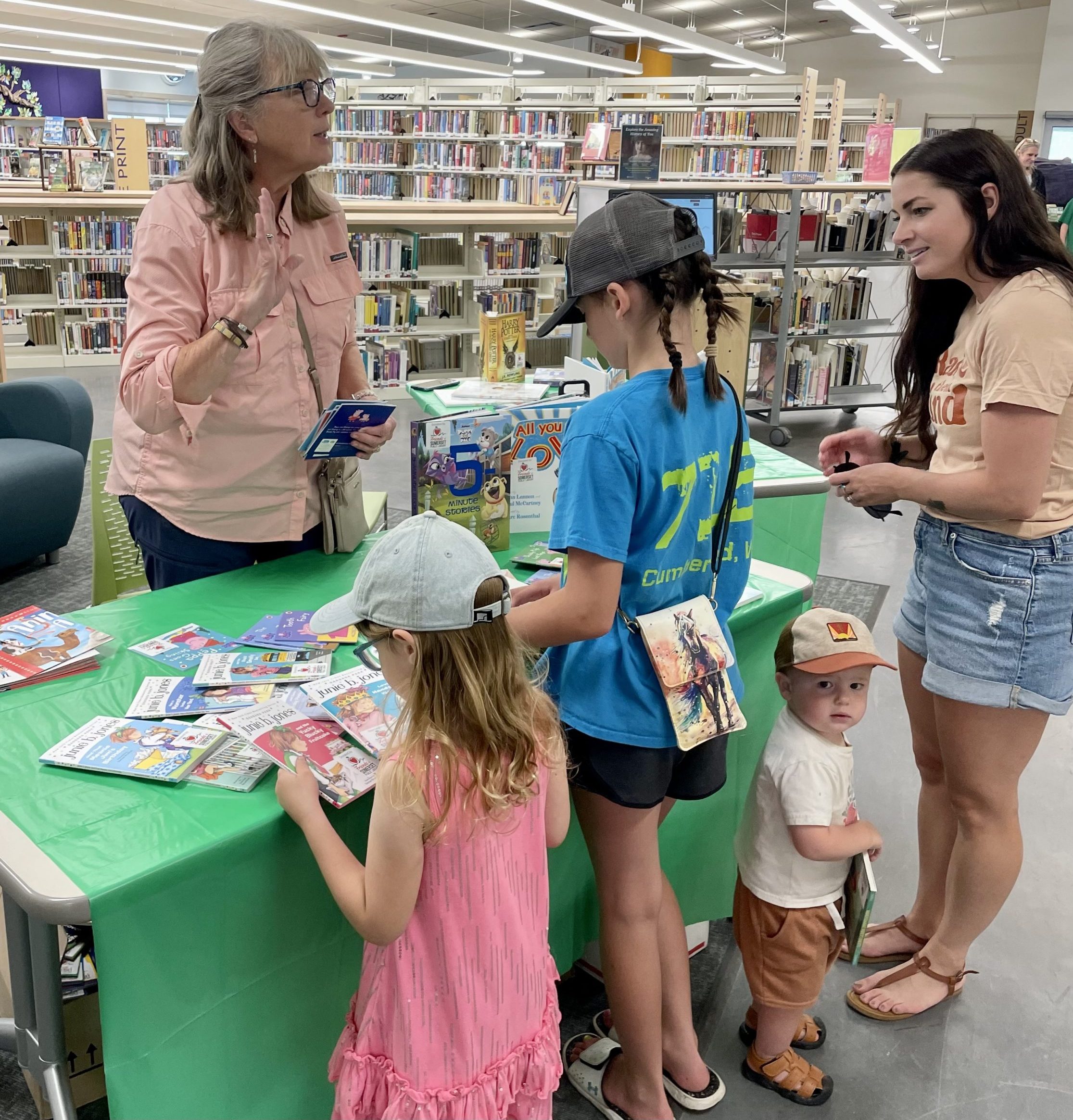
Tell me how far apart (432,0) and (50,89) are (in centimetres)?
701

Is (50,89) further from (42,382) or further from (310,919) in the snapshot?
(310,919)

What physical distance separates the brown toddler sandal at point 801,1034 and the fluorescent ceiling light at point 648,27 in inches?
322

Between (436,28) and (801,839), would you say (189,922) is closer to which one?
(801,839)

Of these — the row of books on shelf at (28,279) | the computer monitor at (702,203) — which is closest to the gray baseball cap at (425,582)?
the computer monitor at (702,203)

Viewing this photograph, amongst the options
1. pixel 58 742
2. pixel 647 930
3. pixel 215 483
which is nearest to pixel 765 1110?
pixel 647 930

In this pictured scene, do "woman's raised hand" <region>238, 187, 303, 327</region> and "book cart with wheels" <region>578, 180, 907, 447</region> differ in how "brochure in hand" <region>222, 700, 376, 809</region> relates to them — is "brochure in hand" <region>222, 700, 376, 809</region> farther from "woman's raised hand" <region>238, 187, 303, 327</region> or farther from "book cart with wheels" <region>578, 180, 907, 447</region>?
"book cart with wheels" <region>578, 180, 907, 447</region>

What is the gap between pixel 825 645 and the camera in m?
1.81

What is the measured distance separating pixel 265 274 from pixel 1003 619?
1.40 m

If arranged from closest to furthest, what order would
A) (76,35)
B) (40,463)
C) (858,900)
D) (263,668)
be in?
(263,668) < (858,900) < (40,463) < (76,35)

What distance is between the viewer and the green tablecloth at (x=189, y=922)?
1.26m

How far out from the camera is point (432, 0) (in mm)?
15383

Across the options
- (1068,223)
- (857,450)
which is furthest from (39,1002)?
(1068,223)

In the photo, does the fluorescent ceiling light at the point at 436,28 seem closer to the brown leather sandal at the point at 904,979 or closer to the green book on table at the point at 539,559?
the green book on table at the point at 539,559

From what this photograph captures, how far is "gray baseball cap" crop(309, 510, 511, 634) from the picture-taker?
3.84 feet
